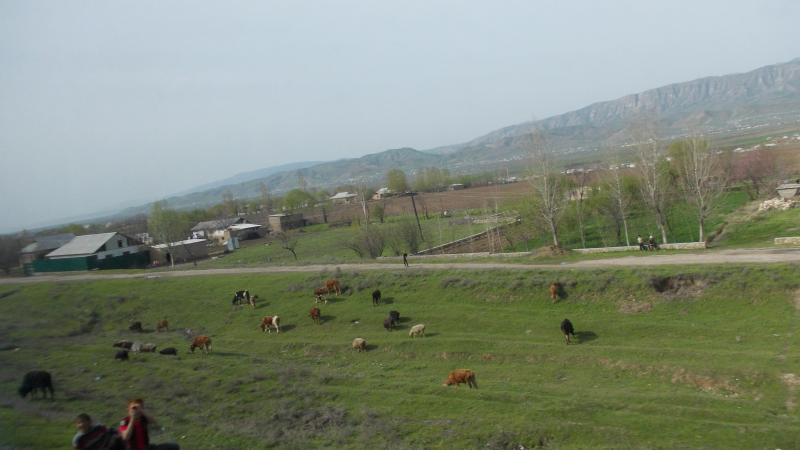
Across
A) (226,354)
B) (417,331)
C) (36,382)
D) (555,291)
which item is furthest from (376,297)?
(36,382)

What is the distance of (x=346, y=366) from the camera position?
82.1 feet

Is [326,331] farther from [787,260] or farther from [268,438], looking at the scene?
[787,260]

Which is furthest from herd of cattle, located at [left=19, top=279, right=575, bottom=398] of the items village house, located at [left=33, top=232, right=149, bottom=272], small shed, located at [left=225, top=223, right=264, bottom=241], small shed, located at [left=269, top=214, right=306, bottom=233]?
small shed, located at [left=269, top=214, right=306, bottom=233]

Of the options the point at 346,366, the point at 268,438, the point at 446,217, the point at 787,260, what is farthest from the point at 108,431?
the point at 446,217

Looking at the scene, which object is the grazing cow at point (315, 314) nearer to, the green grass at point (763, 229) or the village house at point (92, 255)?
the green grass at point (763, 229)

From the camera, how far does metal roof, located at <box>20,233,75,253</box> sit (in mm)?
74512

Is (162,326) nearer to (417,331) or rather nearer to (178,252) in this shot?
(417,331)

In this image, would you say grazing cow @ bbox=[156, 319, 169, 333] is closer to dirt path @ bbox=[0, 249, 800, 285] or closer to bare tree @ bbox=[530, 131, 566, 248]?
dirt path @ bbox=[0, 249, 800, 285]

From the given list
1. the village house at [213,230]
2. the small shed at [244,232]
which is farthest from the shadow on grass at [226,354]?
the village house at [213,230]

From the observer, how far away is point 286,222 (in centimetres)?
12200

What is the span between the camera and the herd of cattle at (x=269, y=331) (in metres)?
20.8

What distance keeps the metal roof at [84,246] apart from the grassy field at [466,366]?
109 feet

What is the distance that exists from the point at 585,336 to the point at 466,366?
609 centimetres

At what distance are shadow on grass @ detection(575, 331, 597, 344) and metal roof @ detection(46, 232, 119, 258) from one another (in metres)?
65.6
